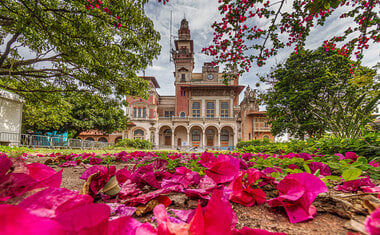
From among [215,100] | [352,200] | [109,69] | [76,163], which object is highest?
[215,100]

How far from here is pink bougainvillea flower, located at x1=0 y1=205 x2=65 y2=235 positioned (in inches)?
6.9

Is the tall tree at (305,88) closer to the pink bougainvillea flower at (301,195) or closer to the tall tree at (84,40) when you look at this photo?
the tall tree at (84,40)

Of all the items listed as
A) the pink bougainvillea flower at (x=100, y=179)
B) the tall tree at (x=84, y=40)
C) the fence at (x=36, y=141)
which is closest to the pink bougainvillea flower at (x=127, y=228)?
the pink bougainvillea flower at (x=100, y=179)

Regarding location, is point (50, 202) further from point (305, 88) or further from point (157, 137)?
point (157, 137)

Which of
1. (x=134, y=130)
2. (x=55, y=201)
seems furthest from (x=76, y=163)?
(x=134, y=130)

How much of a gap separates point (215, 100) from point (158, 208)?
1017 inches

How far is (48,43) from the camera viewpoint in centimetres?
411

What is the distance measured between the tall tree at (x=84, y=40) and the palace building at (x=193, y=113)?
17.8 m

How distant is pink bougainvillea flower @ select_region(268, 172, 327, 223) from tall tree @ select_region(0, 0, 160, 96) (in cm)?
368

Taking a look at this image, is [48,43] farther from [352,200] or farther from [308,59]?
[308,59]

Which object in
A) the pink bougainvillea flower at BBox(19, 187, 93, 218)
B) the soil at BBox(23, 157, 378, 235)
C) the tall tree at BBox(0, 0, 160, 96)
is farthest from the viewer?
the tall tree at BBox(0, 0, 160, 96)

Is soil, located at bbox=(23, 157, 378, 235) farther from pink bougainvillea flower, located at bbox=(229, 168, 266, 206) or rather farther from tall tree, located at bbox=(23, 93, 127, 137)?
tall tree, located at bbox=(23, 93, 127, 137)

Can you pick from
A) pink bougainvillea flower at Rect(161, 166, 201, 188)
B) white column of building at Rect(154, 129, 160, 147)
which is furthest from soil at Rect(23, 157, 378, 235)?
white column of building at Rect(154, 129, 160, 147)

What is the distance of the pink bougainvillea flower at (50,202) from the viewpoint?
0.28 metres
